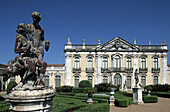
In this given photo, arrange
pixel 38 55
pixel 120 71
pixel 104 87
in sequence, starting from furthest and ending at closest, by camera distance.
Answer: pixel 120 71
pixel 104 87
pixel 38 55

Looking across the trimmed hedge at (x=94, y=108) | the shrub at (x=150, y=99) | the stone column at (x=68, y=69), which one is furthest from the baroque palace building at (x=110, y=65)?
the trimmed hedge at (x=94, y=108)

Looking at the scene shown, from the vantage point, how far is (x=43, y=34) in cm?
420

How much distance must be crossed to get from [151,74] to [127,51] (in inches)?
230

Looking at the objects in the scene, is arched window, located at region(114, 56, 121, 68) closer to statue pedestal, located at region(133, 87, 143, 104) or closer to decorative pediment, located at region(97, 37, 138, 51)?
decorative pediment, located at region(97, 37, 138, 51)

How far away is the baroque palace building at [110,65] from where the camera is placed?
89.4ft

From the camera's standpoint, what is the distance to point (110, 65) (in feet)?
90.1

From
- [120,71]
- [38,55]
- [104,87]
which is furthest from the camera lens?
[120,71]

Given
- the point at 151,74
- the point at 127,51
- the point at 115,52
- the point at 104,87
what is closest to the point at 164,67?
the point at 151,74

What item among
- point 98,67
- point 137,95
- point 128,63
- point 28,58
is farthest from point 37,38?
point 128,63

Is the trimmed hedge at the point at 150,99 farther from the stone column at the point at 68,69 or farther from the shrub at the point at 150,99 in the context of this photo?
the stone column at the point at 68,69

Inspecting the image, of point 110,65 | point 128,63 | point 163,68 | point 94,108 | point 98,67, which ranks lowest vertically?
point 94,108

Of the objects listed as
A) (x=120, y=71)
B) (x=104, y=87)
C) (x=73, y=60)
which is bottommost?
(x=104, y=87)

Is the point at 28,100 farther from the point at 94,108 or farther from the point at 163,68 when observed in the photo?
the point at 163,68

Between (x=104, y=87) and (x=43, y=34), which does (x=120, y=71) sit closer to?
(x=104, y=87)
